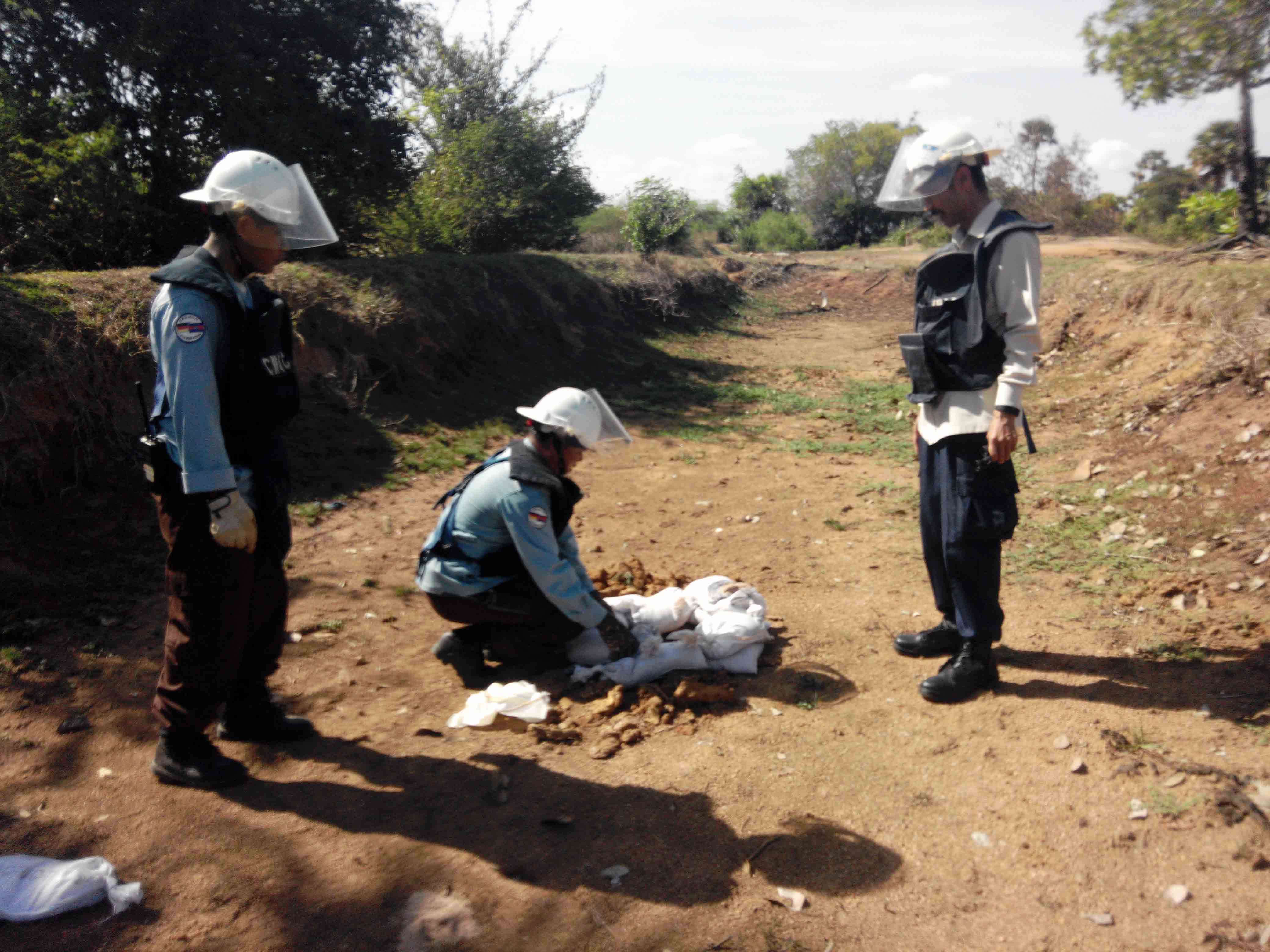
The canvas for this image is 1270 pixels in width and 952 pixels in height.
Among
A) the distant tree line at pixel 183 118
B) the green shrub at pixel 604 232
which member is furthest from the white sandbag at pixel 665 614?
the green shrub at pixel 604 232

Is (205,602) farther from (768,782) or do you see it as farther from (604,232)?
(604,232)

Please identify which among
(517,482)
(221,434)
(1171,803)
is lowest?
(1171,803)

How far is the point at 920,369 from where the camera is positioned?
10.8 ft

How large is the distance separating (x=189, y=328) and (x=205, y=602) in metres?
0.79

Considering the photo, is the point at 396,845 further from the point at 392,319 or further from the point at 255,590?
the point at 392,319

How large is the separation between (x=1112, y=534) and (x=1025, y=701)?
2.25 m

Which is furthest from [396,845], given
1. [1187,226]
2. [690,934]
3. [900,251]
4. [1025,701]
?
[900,251]

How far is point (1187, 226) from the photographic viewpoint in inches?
615

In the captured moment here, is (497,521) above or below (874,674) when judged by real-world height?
above

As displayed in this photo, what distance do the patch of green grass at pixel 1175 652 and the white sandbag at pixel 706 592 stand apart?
5.66 feet

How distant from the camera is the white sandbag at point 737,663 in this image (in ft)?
12.1

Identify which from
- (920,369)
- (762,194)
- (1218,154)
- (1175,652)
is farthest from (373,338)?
(762,194)

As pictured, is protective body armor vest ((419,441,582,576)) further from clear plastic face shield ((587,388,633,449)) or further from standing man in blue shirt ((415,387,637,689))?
clear plastic face shield ((587,388,633,449))

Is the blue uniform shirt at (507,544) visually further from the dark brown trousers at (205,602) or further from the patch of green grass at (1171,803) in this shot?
the patch of green grass at (1171,803)
